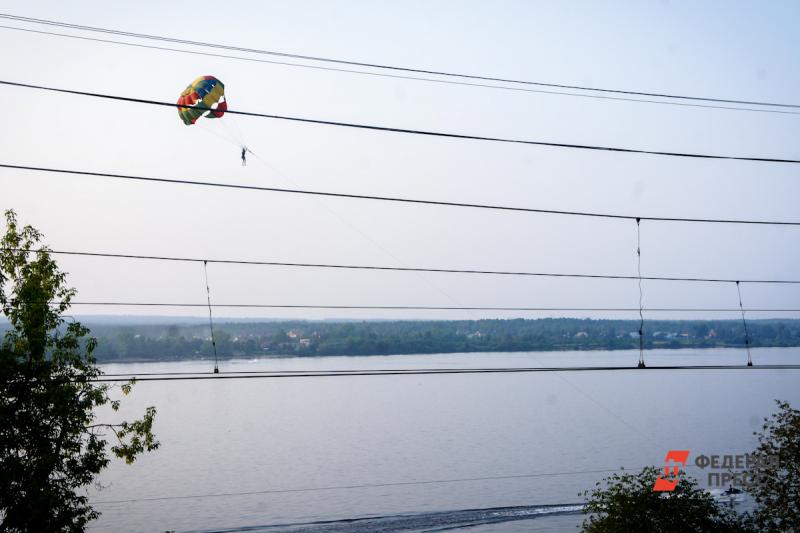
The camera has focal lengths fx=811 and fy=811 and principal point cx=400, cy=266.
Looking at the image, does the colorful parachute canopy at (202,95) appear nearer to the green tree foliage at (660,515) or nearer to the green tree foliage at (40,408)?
the green tree foliage at (40,408)

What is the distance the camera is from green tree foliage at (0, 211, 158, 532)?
85.8 ft

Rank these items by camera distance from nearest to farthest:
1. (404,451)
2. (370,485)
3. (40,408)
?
1. (40,408)
2. (370,485)
3. (404,451)

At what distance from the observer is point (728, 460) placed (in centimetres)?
7588

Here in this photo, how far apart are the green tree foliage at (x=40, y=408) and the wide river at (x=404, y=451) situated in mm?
28443

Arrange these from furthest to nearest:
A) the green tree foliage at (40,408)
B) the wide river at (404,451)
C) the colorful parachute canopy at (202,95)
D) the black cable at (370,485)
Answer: the black cable at (370,485) → the wide river at (404,451) → the colorful parachute canopy at (202,95) → the green tree foliage at (40,408)

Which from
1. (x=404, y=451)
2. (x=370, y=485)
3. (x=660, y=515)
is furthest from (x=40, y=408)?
(x=404, y=451)

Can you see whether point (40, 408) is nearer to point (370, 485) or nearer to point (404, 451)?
point (370, 485)

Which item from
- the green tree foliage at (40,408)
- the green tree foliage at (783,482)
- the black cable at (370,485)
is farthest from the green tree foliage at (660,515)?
the black cable at (370,485)

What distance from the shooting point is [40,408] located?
1093 inches

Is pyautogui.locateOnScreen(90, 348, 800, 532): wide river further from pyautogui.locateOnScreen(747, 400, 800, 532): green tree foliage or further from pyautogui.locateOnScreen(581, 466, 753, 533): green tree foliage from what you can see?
pyautogui.locateOnScreen(747, 400, 800, 532): green tree foliage

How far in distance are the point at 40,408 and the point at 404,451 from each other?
5918 cm

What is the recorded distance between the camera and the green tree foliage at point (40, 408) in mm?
26141

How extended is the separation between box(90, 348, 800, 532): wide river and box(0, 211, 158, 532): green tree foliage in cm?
2844

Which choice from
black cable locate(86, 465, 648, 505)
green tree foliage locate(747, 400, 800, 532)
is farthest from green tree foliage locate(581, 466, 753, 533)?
→ black cable locate(86, 465, 648, 505)
